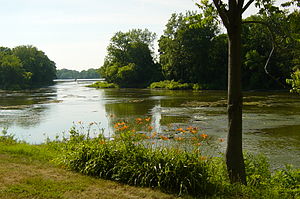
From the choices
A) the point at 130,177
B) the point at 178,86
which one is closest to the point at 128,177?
the point at 130,177

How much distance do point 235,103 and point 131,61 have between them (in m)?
80.7

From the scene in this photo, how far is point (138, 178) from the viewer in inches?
232

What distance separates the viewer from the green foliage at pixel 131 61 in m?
78.3

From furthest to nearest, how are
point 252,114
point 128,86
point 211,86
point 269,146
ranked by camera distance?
point 128,86, point 211,86, point 252,114, point 269,146

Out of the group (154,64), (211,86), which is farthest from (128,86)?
(211,86)

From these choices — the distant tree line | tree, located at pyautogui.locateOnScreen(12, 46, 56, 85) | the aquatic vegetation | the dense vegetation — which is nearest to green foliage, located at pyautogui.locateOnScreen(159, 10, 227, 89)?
the distant tree line

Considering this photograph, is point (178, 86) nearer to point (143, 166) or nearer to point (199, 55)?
point (199, 55)

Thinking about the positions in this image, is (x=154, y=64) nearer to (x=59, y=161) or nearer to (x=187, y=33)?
(x=187, y=33)

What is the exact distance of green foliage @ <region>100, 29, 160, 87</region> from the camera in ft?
257

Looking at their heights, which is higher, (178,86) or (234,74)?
(234,74)

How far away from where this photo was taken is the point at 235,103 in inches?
239

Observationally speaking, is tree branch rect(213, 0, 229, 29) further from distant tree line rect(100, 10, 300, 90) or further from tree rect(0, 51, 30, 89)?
tree rect(0, 51, 30, 89)

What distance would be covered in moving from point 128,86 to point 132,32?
20384 mm

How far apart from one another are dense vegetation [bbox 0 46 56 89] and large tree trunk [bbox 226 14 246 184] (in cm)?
7670
